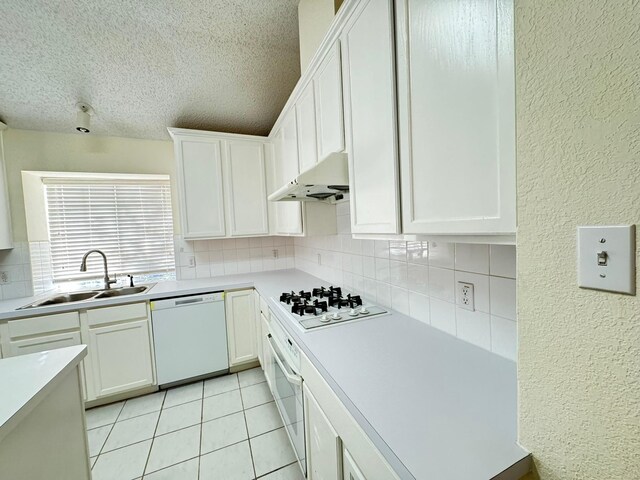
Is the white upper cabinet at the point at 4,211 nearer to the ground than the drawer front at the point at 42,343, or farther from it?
farther from it

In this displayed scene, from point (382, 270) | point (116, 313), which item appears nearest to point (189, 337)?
point (116, 313)

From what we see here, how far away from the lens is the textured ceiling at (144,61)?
1.37 m

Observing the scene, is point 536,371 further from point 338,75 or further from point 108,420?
point 108,420

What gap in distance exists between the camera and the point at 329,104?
4.38ft

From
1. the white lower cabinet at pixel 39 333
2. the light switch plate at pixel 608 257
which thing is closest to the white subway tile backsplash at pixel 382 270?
the light switch plate at pixel 608 257

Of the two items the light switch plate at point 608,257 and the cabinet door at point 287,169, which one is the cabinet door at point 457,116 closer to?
the light switch plate at point 608,257

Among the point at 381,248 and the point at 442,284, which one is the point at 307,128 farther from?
the point at 442,284

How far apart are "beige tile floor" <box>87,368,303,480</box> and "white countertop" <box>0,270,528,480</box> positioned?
0.89 m

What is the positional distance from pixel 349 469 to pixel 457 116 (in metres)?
1.04

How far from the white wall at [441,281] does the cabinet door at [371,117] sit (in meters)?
0.37

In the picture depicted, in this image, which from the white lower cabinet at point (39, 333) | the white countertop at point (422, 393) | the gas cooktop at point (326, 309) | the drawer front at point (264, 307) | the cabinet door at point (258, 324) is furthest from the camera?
the cabinet door at point (258, 324)

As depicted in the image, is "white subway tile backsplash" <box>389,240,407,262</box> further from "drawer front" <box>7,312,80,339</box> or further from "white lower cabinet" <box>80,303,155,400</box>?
"drawer front" <box>7,312,80,339</box>

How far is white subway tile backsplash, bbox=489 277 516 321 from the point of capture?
91cm

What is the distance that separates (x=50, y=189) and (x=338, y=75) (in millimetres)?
2877
